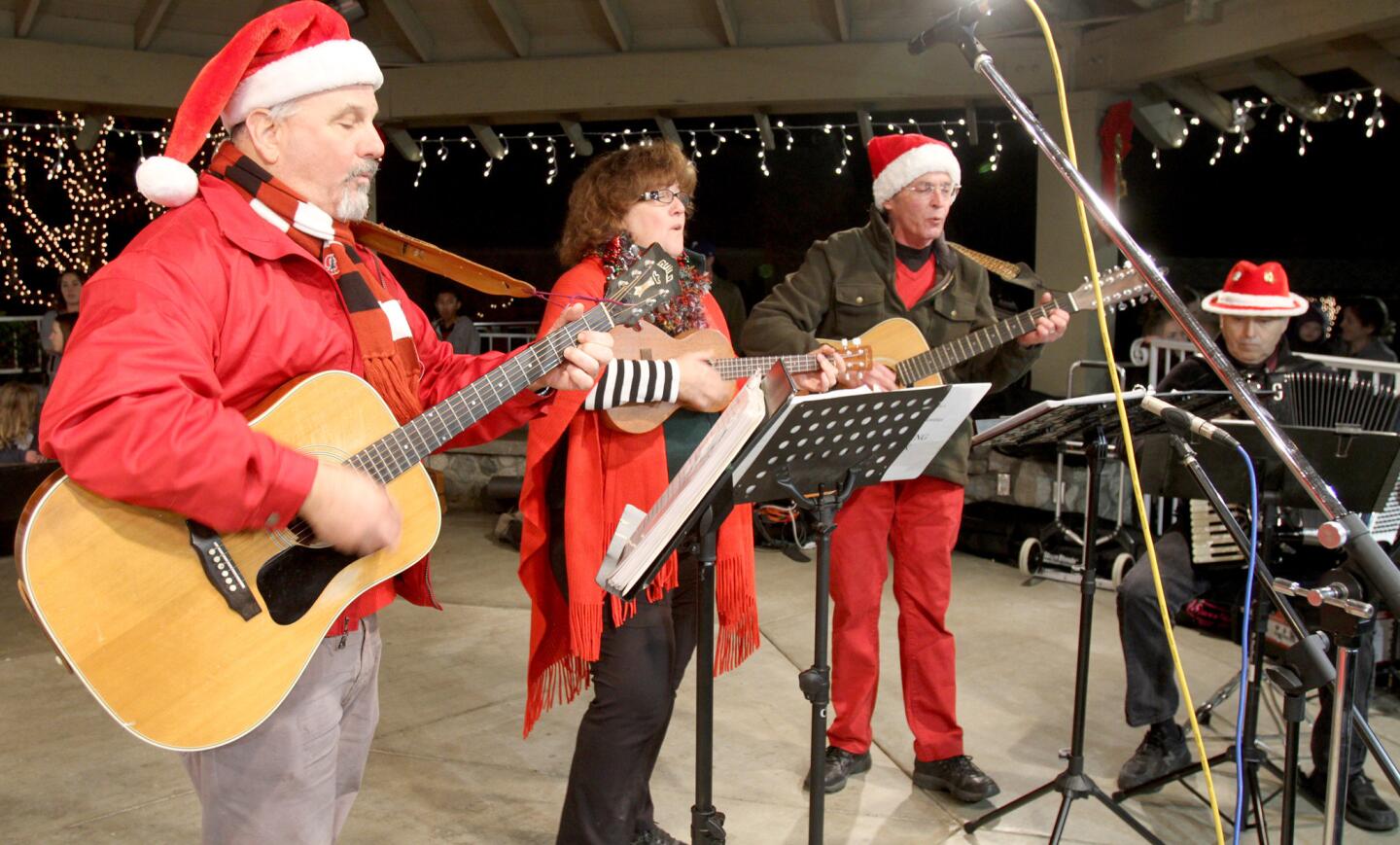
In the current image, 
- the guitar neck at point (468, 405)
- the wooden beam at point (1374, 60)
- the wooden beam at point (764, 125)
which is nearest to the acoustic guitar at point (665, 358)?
the guitar neck at point (468, 405)

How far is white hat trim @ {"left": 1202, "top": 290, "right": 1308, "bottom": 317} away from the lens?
431 centimetres

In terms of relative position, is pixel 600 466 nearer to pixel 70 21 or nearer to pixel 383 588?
pixel 383 588

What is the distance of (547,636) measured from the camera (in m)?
3.12

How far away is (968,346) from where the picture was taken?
3.79 meters

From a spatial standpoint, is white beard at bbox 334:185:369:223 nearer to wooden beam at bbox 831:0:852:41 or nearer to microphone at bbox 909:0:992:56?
microphone at bbox 909:0:992:56

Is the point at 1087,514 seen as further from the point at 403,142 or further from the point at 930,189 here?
the point at 403,142

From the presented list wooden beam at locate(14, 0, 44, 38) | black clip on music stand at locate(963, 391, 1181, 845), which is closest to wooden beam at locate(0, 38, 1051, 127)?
wooden beam at locate(14, 0, 44, 38)

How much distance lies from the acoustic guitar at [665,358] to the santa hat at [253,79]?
1.08 metres

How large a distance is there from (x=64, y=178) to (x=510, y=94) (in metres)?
6.56

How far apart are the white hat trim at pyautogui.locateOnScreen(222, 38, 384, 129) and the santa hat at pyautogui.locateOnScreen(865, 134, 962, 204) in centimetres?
223

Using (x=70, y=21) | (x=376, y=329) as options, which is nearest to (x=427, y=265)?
(x=376, y=329)

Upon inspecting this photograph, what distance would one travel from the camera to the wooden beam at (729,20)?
7.83 metres

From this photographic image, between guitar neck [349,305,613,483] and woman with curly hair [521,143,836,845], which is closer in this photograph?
guitar neck [349,305,613,483]

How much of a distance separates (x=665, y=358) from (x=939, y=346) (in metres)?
1.17
